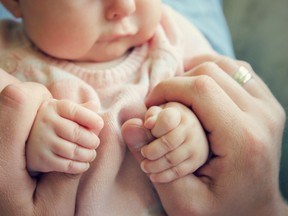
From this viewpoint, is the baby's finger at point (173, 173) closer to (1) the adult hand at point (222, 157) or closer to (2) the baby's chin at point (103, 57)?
(1) the adult hand at point (222, 157)

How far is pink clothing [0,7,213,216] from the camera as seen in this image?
62 cm

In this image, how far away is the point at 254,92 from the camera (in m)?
0.70

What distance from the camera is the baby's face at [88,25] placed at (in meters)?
0.64

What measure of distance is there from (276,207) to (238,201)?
0.08 m

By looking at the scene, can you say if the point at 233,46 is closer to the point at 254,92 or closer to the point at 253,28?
the point at 253,28

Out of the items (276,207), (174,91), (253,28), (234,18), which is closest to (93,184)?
(174,91)

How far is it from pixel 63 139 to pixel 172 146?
5.7 inches

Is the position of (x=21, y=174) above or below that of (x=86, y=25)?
below

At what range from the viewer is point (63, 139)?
0.55 meters

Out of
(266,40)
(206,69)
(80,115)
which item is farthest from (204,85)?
(266,40)

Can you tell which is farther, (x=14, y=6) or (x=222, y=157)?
(x=14, y=6)

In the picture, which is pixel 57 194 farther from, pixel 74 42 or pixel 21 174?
pixel 74 42

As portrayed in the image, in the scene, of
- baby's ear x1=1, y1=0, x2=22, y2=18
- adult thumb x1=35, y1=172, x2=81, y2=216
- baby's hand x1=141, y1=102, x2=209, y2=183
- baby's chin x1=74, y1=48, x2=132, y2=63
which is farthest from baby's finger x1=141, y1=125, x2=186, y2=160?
baby's ear x1=1, y1=0, x2=22, y2=18

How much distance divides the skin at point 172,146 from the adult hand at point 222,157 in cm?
2
